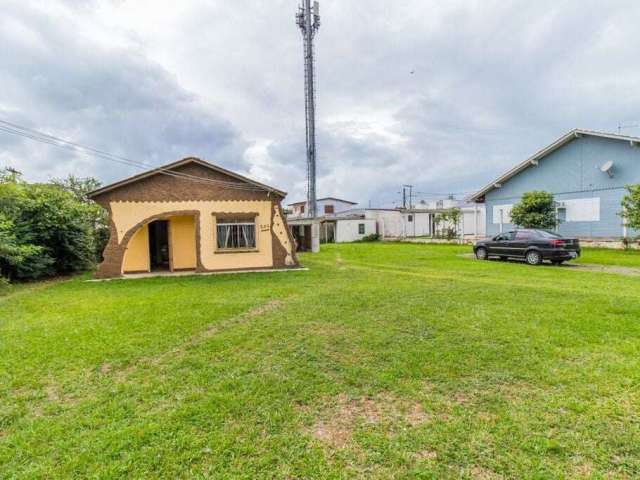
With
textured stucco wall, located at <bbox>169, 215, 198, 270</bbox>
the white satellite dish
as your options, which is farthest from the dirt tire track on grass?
the white satellite dish

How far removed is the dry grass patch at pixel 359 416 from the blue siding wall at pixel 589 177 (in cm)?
2204

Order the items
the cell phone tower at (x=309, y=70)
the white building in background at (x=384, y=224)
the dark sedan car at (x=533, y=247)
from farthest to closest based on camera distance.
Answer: the white building in background at (x=384, y=224) < the cell phone tower at (x=309, y=70) < the dark sedan car at (x=533, y=247)

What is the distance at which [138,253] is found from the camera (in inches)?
540

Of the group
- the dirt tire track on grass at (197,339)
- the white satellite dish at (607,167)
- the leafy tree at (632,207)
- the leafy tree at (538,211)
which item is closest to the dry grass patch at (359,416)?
the dirt tire track on grass at (197,339)

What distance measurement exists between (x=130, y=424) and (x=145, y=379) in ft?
3.31

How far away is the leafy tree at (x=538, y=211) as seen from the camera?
20828 millimetres

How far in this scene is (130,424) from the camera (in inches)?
128

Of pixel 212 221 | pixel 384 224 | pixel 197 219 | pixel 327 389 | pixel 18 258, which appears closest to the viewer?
pixel 327 389

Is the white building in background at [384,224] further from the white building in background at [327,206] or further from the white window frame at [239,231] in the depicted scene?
the white window frame at [239,231]

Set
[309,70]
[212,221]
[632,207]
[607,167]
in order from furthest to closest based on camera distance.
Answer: [309,70], [607,167], [632,207], [212,221]

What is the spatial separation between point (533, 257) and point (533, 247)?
41 cm

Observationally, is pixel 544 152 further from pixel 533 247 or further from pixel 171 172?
pixel 171 172

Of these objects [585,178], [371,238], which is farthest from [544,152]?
[371,238]

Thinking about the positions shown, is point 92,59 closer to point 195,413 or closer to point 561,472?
point 195,413
